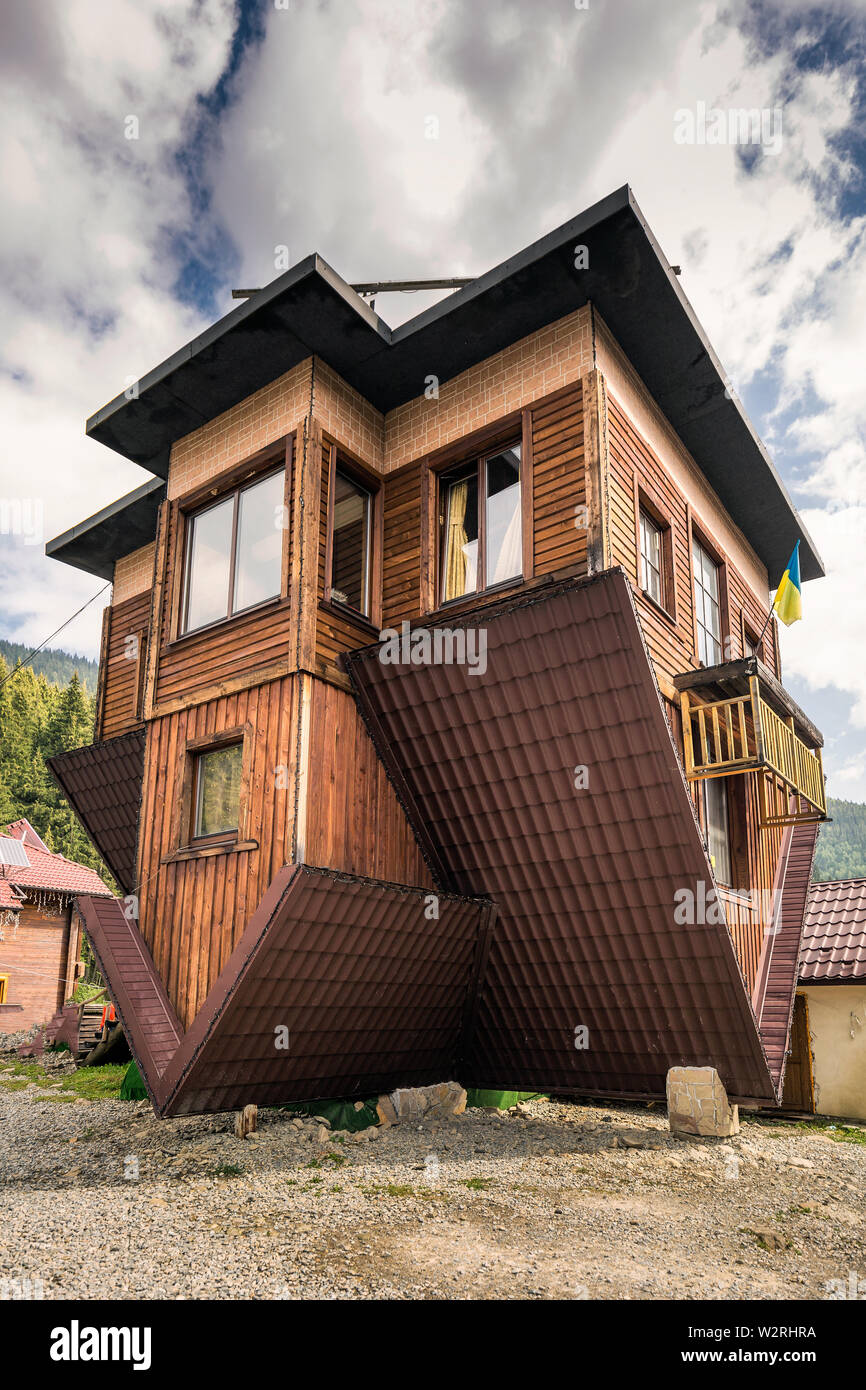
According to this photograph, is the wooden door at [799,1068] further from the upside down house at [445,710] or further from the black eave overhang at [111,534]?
the black eave overhang at [111,534]

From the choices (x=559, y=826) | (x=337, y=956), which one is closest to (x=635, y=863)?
(x=559, y=826)

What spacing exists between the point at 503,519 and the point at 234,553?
10.6 ft

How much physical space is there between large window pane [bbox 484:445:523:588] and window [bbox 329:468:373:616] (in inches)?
61.5

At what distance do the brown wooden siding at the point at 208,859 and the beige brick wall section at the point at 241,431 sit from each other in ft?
9.97

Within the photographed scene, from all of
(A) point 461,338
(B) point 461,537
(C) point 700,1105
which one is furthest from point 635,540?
(C) point 700,1105

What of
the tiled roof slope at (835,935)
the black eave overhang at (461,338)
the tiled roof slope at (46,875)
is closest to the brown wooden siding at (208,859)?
the black eave overhang at (461,338)

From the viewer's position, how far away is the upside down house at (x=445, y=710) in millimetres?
8453

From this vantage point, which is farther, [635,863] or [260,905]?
[635,863]

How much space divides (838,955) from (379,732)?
8.16 meters

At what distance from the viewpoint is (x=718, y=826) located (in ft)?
37.7

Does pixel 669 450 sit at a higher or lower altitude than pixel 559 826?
higher

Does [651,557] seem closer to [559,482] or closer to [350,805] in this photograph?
[559,482]
